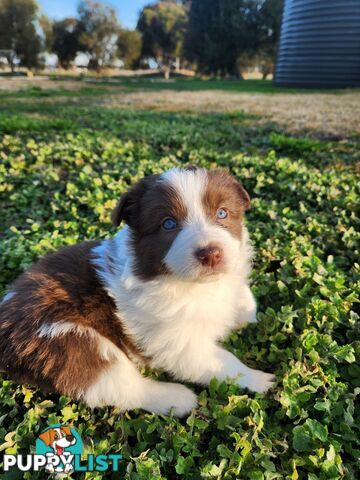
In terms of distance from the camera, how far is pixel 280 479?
224cm

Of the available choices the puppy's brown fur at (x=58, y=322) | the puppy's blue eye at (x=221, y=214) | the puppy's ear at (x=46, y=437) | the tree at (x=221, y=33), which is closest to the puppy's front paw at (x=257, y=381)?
the puppy's brown fur at (x=58, y=322)

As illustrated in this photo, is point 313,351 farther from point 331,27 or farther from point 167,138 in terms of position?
point 331,27

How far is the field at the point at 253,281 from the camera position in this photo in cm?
239

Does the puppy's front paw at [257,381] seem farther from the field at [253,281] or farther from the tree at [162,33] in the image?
the tree at [162,33]

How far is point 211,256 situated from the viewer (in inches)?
93.5

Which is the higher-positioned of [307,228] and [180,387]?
[307,228]

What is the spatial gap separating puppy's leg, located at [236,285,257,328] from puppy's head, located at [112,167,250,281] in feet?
1.94

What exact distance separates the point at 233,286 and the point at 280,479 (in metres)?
1.29

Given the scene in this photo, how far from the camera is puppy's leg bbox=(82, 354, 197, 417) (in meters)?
2.66

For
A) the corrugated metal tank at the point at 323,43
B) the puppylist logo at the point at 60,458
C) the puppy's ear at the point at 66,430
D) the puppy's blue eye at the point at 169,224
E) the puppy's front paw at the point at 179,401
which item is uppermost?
the corrugated metal tank at the point at 323,43

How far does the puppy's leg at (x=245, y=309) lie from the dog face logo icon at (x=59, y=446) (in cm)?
147

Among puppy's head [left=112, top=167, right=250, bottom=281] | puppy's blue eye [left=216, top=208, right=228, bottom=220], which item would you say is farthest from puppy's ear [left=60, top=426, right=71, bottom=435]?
puppy's blue eye [left=216, top=208, right=228, bottom=220]

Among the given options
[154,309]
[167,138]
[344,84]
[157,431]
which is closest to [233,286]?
[154,309]

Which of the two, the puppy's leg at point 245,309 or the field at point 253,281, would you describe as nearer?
the field at point 253,281
